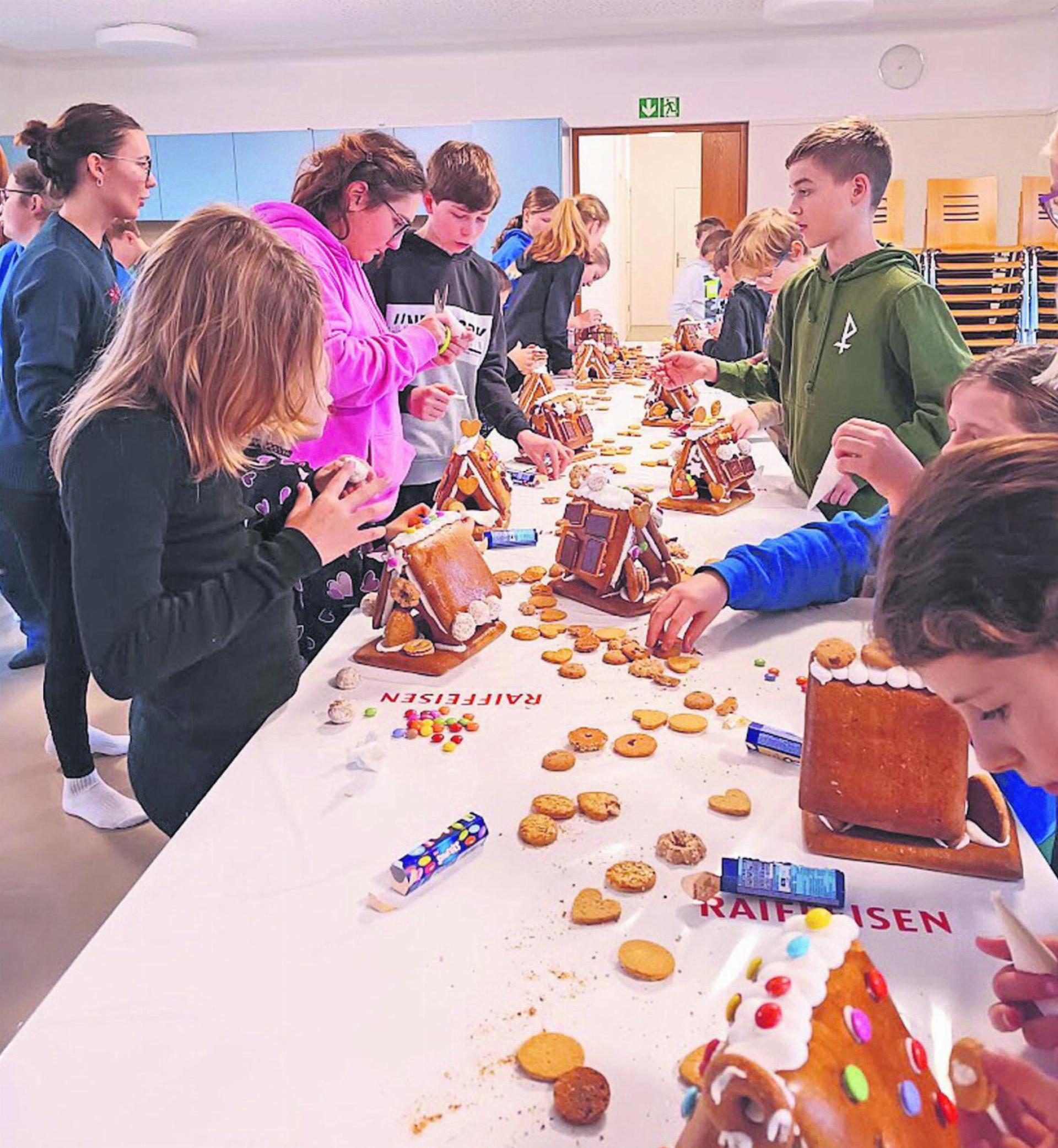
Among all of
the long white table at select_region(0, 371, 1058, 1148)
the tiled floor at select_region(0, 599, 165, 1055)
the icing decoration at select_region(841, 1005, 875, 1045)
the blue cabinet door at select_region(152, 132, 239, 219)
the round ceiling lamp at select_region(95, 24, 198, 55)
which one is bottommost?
the tiled floor at select_region(0, 599, 165, 1055)

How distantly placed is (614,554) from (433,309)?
1.09 meters

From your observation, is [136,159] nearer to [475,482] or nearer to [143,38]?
[475,482]

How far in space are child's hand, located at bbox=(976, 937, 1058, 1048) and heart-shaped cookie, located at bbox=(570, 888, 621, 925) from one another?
10.9 inches

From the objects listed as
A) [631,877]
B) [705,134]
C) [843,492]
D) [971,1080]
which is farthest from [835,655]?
[705,134]

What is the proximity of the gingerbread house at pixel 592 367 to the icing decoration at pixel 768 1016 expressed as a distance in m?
3.68

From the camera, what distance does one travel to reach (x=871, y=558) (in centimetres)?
154

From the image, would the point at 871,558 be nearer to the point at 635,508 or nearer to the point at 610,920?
the point at 635,508

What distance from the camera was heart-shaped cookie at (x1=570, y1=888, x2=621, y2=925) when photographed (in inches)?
32.7

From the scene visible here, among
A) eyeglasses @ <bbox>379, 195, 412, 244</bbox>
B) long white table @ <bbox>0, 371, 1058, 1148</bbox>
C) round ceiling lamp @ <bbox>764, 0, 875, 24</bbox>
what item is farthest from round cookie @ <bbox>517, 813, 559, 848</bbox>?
round ceiling lamp @ <bbox>764, 0, 875, 24</bbox>

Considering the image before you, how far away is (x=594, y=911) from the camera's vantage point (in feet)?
2.74

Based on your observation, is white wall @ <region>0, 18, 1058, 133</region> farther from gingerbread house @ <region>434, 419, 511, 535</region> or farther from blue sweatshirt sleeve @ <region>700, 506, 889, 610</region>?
blue sweatshirt sleeve @ <region>700, 506, 889, 610</region>

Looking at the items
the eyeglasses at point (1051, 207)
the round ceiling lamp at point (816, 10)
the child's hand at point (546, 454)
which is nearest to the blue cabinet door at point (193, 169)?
the round ceiling lamp at point (816, 10)

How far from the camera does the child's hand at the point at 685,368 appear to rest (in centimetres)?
264

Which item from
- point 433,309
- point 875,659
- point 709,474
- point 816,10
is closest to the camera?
point 875,659
